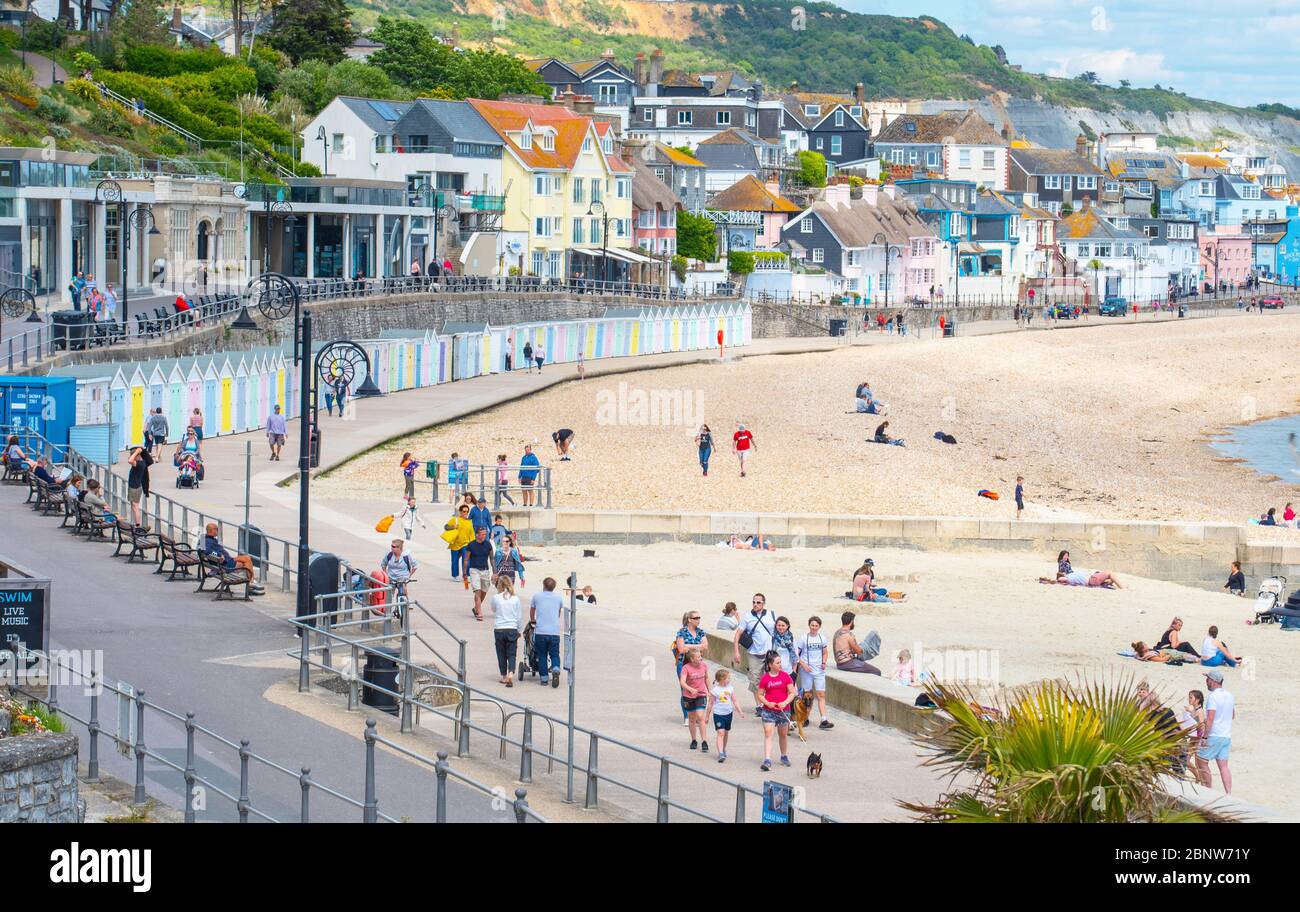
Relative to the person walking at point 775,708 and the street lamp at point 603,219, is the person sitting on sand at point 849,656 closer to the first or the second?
the person walking at point 775,708

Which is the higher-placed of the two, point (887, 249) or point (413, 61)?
Result: point (413, 61)

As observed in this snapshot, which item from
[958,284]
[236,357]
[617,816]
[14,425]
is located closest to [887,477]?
[236,357]

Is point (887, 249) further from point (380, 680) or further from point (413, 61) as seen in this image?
point (380, 680)

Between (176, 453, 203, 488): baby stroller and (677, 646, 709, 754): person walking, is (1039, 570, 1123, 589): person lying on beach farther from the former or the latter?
(176, 453, 203, 488): baby stroller

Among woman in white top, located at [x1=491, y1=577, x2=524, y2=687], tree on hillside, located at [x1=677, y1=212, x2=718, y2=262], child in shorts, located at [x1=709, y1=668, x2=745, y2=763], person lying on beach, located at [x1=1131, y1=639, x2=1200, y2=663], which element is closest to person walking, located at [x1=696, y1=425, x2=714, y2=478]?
person lying on beach, located at [x1=1131, y1=639, x2=1200, y2=663]

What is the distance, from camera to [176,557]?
2080 centimetres

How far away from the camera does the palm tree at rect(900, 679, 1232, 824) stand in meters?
8.53

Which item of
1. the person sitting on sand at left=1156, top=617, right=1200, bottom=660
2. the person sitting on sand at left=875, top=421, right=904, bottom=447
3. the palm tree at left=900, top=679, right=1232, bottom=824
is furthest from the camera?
the person sitting on sand at left=875, top=421, right=904, bottom=447

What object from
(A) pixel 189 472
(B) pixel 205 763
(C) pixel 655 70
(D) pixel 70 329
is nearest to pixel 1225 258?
(C) pixel 655 70

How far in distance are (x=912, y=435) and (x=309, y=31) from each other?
2360 inches

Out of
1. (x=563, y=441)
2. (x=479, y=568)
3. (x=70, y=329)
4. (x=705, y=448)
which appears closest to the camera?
(x=479, y=568)

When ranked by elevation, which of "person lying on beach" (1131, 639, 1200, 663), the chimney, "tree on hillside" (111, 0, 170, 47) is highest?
the chimney

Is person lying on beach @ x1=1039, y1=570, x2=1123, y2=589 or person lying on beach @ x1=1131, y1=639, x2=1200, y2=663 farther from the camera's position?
person lying on beach @ x1=1039, y1=570, x2=1123, y2=589

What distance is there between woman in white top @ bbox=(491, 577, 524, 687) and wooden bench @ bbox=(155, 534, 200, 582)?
4.36 metres
